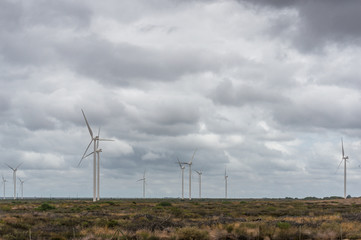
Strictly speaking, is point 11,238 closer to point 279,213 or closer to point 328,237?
point 328,237

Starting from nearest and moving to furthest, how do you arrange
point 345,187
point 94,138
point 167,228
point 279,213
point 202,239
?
A: point 202,239 < point 167,228 < point 279,213 < point 94,138 < point 345,187

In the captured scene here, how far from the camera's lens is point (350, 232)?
33.8m

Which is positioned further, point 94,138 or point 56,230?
point 94,138

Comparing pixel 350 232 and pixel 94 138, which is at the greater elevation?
pixel 94 138

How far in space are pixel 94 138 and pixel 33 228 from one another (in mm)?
88396

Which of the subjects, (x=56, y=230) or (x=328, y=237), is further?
(x=56, y=230)

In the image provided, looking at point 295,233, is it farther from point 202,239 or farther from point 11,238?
point 11,238

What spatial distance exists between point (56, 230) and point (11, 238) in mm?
5890

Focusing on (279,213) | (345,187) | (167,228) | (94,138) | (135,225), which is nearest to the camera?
(167,228)

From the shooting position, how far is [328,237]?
105 feet

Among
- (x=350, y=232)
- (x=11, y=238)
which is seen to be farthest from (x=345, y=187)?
(x=11, y=238)

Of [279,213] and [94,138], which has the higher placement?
[94,138]

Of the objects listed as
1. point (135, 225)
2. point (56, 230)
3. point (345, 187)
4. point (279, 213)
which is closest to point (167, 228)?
point (135, 225)

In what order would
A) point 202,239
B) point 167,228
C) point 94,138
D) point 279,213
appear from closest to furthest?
1. point 202,239
2. point 167,228
3. point 279,213
4. point 94,138
